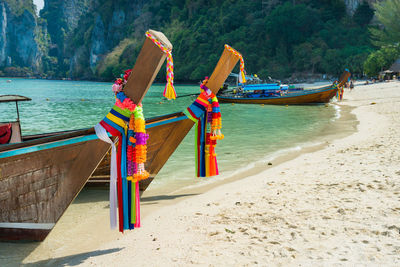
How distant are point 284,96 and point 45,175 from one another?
27.1 meters

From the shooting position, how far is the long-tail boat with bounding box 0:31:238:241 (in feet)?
13.9

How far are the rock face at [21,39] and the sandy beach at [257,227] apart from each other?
688 feet

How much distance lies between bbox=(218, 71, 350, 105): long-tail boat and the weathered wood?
26.6 metres

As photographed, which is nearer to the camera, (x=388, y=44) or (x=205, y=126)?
(x=205, y=126)

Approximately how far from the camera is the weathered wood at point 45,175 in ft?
14.1

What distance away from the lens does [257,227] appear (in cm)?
470

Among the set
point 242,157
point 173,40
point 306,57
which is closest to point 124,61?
point 173,40

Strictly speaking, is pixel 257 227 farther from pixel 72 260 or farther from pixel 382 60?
pixel 382 60

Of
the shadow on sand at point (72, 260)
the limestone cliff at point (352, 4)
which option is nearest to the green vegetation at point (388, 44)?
the limestone cliff at point (352, 4)

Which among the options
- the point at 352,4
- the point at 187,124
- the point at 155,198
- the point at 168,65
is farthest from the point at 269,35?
the point at 168,65

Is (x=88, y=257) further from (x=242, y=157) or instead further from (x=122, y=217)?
(x=242, y=157)

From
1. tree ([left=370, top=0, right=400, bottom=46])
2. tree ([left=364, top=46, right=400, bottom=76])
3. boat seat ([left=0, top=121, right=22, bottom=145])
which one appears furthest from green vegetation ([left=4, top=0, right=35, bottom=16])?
boat seat ([left=0, top=121, right=22, bottom=145])

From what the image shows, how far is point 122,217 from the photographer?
14.8 ft

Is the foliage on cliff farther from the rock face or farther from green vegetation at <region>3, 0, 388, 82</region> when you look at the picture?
the rock face
